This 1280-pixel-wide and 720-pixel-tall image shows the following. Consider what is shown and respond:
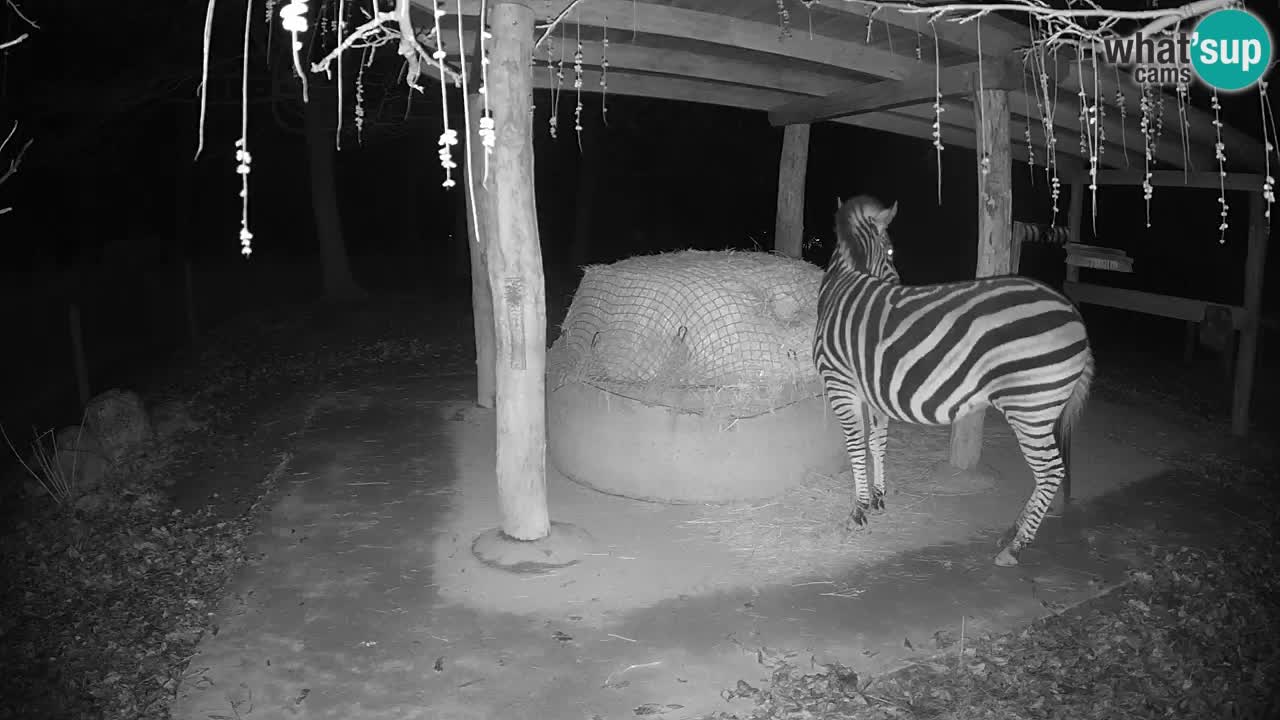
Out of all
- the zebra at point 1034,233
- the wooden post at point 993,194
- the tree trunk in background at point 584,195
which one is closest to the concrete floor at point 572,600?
the wooden post at point 993,194

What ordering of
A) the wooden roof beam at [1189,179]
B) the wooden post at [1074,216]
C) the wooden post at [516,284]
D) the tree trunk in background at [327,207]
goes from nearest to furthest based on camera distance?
the wooden post at [516,284] → the wooden roof beam at [1189,179] → the wooden post at [1074,216] → the tree trunk in background at [327,207]

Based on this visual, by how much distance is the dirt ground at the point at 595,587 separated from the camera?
3.99 meters

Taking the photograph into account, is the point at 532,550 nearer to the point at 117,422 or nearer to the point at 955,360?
the point at 955,360

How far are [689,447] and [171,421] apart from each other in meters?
5.01

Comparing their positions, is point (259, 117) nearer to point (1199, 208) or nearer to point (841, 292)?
point (841, 292)

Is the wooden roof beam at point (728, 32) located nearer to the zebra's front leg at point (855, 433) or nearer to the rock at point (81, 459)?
the zebra's front leg at point (855, 433)

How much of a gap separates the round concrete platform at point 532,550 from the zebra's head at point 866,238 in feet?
8.61

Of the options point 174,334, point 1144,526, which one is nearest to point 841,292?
point 1144,526

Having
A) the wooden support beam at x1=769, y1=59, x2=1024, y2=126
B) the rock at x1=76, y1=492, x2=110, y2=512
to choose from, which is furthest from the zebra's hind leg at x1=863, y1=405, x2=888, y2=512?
the rock at x1=76, y1=492, x2=110, y2=512

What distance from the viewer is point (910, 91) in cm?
666

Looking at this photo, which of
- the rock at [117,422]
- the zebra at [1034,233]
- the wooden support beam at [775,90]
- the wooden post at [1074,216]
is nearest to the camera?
the wooden support beam at [775,90]

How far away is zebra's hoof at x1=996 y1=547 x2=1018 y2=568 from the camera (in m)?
5.21

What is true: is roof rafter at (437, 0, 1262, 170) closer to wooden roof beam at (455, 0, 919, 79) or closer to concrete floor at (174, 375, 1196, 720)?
wooden roof beam at (455, 0, 919, 79)

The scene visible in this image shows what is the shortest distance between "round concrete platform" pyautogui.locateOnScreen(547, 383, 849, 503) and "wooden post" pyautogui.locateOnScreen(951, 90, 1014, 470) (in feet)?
4.49
